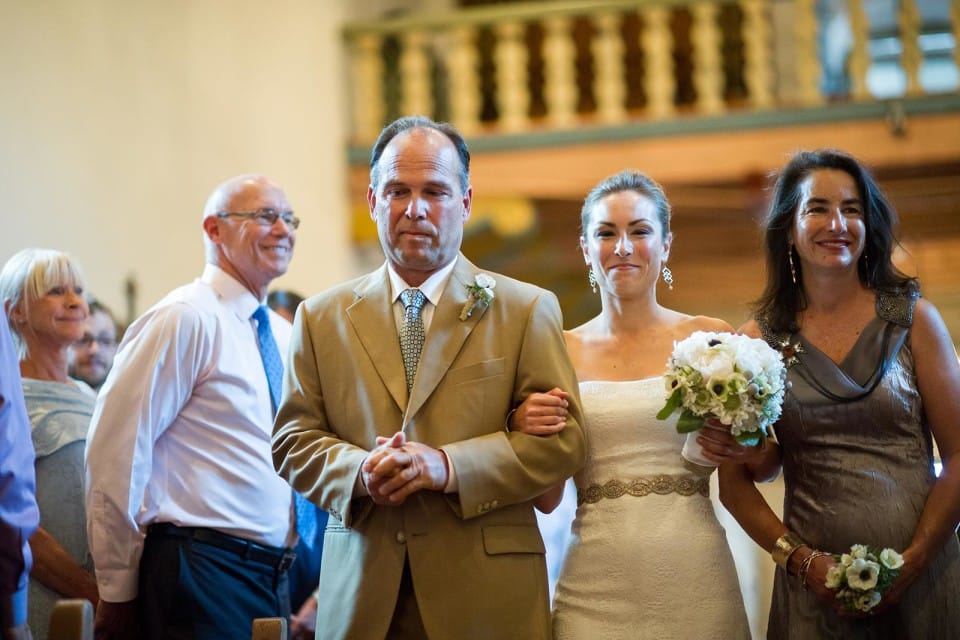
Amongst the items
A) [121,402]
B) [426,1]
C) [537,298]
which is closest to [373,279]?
[537,298]

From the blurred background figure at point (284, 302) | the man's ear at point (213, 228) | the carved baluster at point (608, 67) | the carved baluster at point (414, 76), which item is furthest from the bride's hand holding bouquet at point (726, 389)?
the carved baluster at point (414, 76)

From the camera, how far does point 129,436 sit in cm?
345

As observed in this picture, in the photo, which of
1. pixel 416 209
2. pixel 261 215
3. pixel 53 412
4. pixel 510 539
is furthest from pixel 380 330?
pixel 53 412

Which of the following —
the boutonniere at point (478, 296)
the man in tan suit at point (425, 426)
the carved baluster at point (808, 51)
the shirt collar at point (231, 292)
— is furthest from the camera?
the carved baluster at point (808, 51)

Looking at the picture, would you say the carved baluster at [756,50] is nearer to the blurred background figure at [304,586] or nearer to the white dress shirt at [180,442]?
the blurred background figure at [304,586]

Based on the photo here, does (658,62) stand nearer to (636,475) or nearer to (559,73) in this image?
(559,73)

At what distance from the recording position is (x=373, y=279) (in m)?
3.11

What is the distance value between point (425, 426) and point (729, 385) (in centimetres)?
74

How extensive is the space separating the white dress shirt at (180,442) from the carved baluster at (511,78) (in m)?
5.03

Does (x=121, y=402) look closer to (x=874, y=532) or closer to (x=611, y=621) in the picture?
(x=611, y=621)

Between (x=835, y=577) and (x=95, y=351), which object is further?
(x=95, y=351)

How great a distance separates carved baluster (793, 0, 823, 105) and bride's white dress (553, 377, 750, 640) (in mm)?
5389

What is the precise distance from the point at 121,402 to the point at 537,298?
133 centimetres

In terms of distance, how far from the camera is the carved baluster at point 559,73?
8453mm
